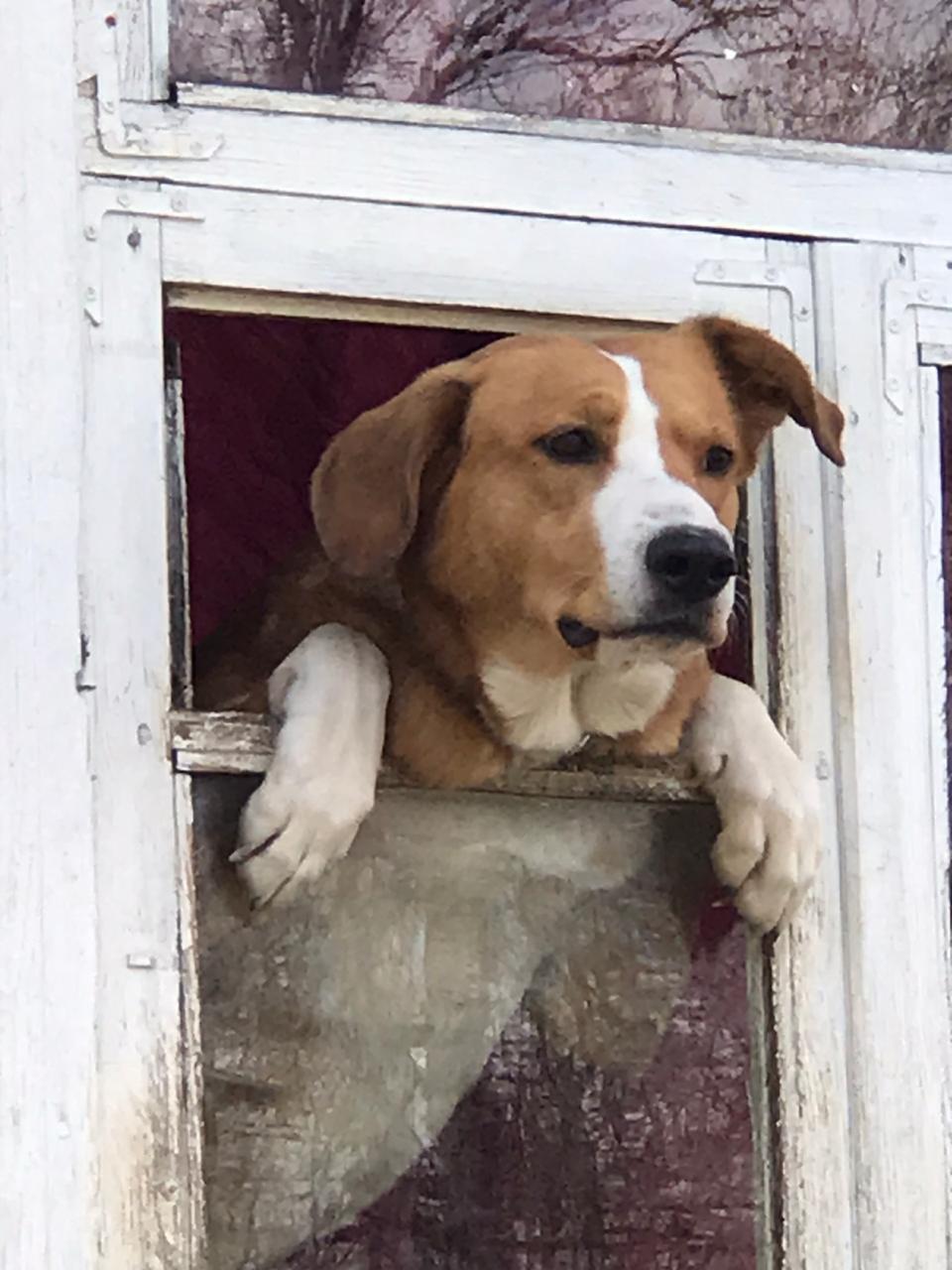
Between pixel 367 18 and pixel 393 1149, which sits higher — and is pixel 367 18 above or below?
above

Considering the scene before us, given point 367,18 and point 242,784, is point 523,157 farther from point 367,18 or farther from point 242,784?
point 242,784

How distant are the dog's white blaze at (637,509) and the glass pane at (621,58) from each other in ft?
1.20

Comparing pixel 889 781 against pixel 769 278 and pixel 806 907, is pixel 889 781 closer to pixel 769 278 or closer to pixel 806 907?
pixel 806 907

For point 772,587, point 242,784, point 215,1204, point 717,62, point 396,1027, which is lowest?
point 215,1204

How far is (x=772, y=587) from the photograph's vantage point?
2.15 meters

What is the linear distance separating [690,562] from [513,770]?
306 millimetres

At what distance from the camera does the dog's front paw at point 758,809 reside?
2039 mm

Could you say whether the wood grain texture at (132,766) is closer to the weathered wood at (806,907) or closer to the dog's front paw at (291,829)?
the dog's front paw at (291,829)

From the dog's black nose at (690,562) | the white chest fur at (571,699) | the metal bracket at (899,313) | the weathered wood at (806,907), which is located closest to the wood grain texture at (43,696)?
the white chest fur at (571,699)

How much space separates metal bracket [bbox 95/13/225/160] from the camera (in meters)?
2.01

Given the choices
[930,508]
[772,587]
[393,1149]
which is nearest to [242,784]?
[393,1149]

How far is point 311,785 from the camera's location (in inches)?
75.0

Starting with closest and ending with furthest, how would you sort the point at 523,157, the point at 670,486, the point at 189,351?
the point at 670,486 < the point at 523,157 < the point at 189,351

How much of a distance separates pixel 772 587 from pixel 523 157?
0.44 meters
